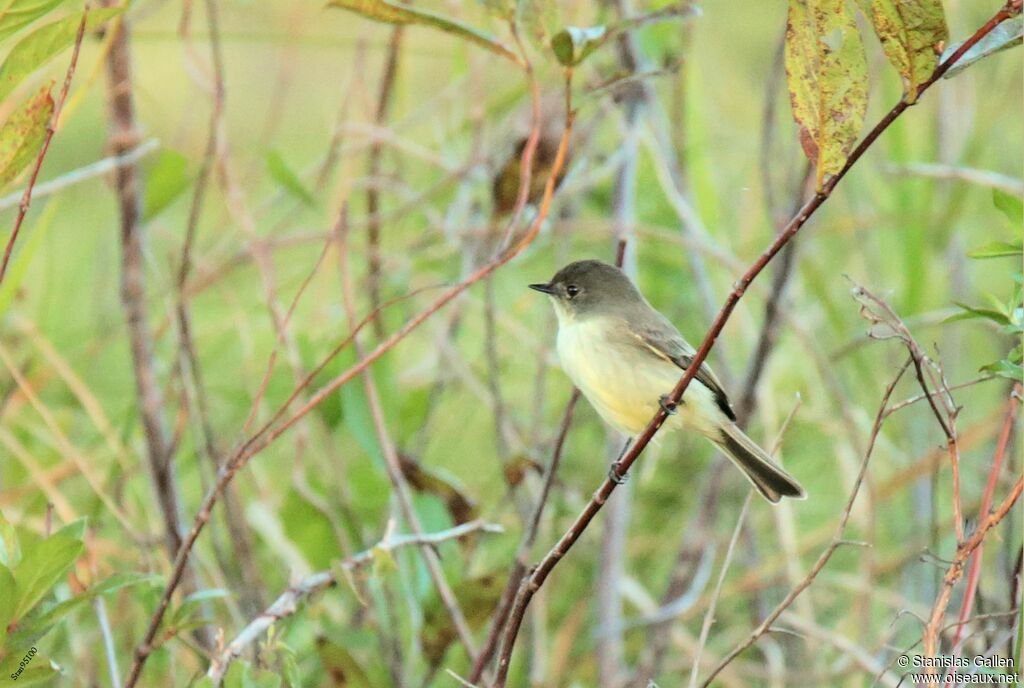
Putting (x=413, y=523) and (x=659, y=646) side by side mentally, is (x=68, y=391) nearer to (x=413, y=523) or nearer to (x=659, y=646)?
(x=413, y=523)

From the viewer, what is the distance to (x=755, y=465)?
2.63 m

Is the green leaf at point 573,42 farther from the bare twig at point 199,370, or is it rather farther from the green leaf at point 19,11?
the bare twig at point 199,370

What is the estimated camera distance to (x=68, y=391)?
316 cm

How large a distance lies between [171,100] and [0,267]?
489 centimetres

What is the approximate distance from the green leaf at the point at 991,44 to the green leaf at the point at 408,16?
0.62 meters

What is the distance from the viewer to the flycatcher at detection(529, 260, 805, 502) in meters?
2.58

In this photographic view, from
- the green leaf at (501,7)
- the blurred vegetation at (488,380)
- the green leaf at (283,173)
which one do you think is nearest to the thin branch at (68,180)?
the blurred vegetation at (488,380)

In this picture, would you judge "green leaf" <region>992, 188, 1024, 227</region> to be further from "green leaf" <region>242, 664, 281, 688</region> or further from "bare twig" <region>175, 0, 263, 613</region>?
"bare twig" <region>175, 0, 263, 613</region>

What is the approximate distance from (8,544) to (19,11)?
0.64m

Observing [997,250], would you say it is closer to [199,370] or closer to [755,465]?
[755,465]

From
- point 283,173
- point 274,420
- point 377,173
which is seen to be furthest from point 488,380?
point 274,420

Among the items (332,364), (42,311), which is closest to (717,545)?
(332,364)

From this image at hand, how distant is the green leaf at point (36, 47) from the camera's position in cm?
148

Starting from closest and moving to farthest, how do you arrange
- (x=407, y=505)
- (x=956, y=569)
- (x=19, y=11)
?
1. (x=956, y=569)
2. (x=19, y=11)
3. (x=407, y=505)
